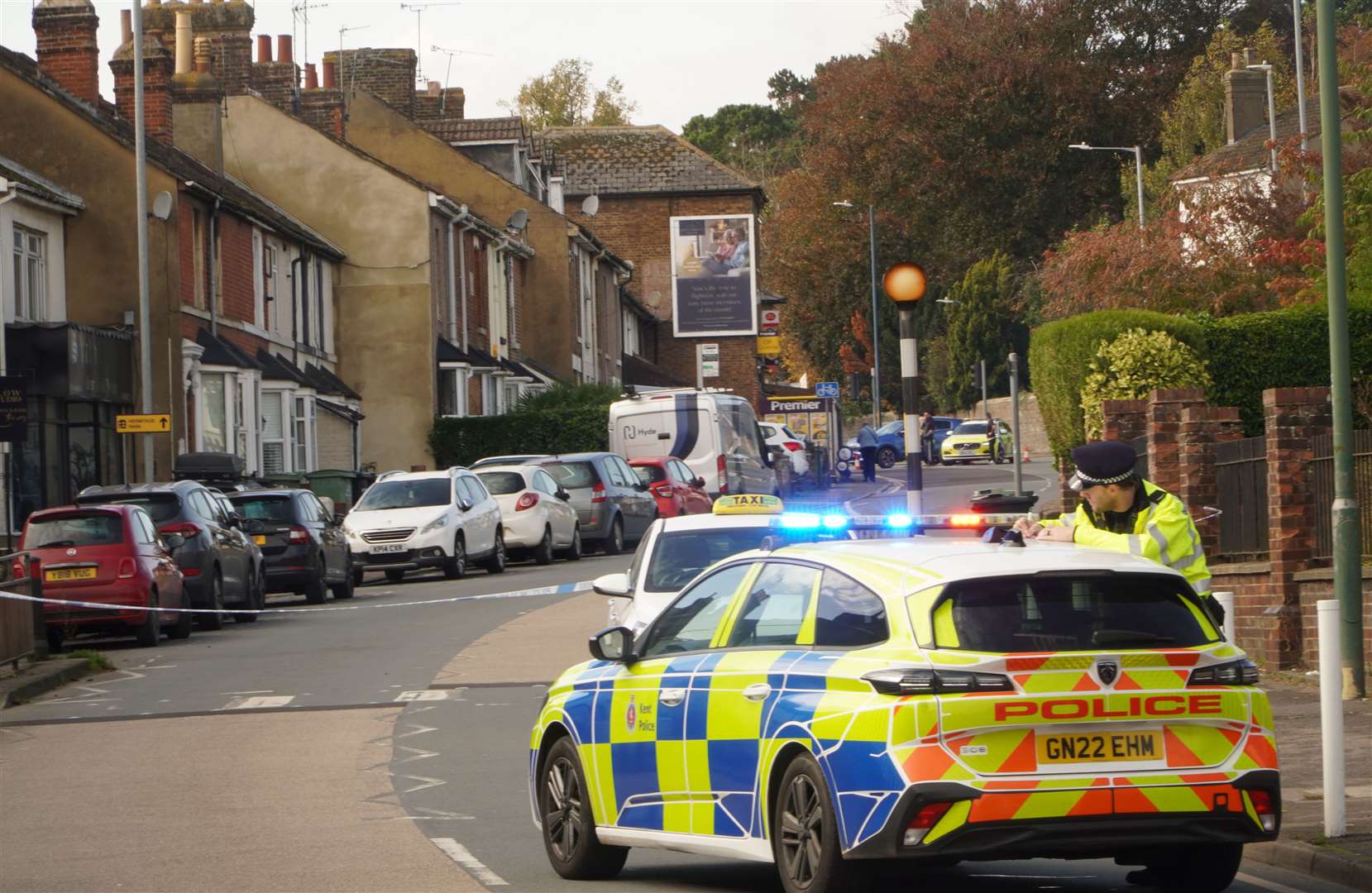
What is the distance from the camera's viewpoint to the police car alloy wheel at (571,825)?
29.6 feet

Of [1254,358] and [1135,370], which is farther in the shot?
[1254,358]

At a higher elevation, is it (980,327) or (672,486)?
(980,327)

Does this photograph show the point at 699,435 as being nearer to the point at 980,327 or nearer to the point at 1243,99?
the point at 1243,99

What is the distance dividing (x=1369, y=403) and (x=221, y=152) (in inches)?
1313

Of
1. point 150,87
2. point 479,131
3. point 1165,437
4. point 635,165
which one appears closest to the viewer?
point 1165,437

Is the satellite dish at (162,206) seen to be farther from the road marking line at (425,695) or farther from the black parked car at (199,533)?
the road marking line at (425,695)

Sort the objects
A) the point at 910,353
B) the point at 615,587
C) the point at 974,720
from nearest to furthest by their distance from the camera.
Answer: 1. the point at 974,720
2. the point at 910,353
3. the point at 615,587

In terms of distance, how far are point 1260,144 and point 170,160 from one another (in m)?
27.4

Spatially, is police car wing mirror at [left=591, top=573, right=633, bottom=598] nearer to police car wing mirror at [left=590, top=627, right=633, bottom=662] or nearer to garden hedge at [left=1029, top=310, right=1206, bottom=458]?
police car wing mirror at [left=590, top=627, right=633, bottom=662]

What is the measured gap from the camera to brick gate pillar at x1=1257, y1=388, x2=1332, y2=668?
16328 mm

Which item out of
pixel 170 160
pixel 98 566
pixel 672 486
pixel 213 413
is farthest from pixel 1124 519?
pixel 170 160

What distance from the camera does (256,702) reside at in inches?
658

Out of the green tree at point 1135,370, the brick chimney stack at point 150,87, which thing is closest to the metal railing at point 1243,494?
the green tree at point 1135,370

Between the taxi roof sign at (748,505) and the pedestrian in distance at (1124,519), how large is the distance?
20.5 feet
